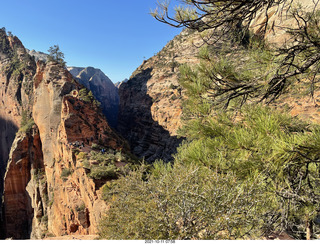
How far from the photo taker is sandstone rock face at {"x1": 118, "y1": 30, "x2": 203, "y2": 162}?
104 feet

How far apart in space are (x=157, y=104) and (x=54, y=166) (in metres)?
22.5

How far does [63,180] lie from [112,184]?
24.8 ft

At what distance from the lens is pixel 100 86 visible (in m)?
88.8

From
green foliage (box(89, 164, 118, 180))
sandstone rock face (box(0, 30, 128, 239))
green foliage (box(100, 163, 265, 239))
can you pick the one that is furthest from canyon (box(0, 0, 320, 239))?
green foliage (box(100, 163, 265, 239))

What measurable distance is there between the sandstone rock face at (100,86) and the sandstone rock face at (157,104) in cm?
3504

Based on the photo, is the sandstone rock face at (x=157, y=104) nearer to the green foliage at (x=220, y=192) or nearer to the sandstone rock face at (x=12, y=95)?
the sandstone rock face at (x=12, y=95)

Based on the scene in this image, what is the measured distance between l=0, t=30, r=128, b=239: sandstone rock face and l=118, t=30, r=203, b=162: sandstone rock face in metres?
Result: 11.3

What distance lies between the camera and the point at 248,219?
140 inches

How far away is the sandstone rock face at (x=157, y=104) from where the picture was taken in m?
31.8

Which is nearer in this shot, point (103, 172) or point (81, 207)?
point (103, 172)

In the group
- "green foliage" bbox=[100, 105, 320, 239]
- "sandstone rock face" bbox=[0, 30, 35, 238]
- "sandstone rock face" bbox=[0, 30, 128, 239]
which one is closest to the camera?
"green foliage" bbox=[100, 105, 320, 239]

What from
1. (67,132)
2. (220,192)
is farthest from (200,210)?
(67,132)

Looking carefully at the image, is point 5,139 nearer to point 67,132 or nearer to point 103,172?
point 67,132

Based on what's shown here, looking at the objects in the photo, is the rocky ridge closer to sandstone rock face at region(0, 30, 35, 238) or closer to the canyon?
the canyon
